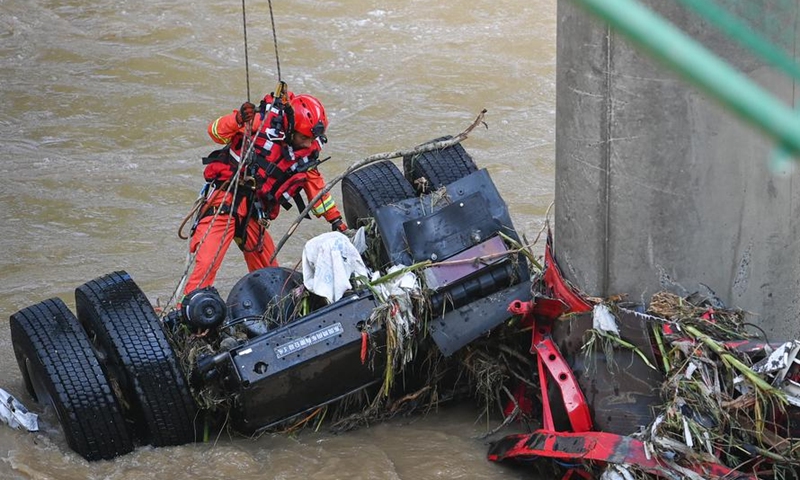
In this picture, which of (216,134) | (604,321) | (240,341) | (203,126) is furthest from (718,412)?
(203,126)

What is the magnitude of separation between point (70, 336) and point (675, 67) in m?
4.01

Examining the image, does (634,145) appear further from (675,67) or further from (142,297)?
(675,67)

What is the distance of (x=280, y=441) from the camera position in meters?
5.03

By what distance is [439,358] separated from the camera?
16.9ft

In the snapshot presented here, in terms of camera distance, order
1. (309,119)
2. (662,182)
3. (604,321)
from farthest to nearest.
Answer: (309,119) → (604,321) → (662,182)

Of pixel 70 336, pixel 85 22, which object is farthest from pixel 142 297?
pixel 85 22

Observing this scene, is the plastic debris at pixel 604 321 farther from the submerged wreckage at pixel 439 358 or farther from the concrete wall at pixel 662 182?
the concrete wall at pixel 662 182

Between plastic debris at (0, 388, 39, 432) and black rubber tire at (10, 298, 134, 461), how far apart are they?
23 cm

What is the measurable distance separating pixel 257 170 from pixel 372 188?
753mm

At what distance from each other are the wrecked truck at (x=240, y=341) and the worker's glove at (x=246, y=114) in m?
1.35

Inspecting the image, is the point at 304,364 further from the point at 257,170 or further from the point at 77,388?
the point at 257,170

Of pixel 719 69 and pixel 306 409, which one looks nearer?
A: pixel 719 69

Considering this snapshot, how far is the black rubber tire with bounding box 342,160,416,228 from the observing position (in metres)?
6.12

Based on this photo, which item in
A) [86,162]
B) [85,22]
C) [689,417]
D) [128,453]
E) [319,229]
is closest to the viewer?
[689,417]
